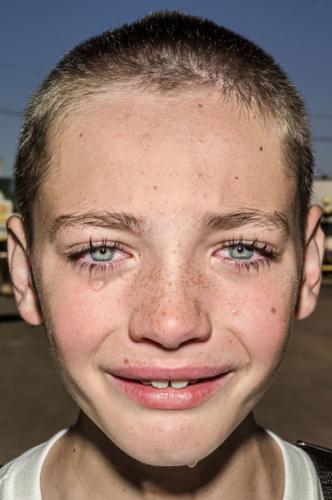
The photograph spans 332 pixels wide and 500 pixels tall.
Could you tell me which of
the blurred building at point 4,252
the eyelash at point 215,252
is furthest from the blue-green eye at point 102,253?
the blurred building at point 4,252

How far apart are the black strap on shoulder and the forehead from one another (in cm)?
74

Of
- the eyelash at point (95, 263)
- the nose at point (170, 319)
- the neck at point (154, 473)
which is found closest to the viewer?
the nose at point (170, 319)

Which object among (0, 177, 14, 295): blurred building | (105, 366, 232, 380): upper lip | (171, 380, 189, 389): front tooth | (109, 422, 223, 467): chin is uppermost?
(105, 366, 232, 380): upper lip

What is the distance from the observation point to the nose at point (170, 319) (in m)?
1.21

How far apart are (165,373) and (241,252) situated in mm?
290

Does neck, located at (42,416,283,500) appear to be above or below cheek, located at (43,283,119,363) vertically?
below

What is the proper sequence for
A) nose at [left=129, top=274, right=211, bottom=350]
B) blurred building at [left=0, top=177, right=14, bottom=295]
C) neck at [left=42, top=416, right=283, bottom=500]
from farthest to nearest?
blurred building at [left=0, top=177, right=14, bottom=295]
neck at [left=42, top=416, right=283, bottom=500]
nose at [left=129, top=274, right=211, bottom=350]

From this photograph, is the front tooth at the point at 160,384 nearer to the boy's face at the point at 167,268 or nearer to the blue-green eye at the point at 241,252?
the boy's face at the point at 167,268

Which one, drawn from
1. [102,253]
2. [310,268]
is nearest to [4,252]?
[310,268]

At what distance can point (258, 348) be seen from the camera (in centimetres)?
132

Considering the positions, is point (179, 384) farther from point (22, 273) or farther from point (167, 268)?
point (22, 273)

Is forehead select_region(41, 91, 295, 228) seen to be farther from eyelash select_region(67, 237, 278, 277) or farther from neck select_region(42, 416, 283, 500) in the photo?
neck select_region(42, 416, 283, 500)

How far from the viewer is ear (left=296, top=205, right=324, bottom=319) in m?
1.59

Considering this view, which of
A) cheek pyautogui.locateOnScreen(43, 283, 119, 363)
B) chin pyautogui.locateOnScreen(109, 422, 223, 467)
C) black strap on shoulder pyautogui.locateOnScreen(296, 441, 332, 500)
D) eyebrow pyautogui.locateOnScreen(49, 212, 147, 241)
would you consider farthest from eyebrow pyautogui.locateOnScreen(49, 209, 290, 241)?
black strap on shoulder pyautogui.locateOnScreen(296, 441, 332, 500)
